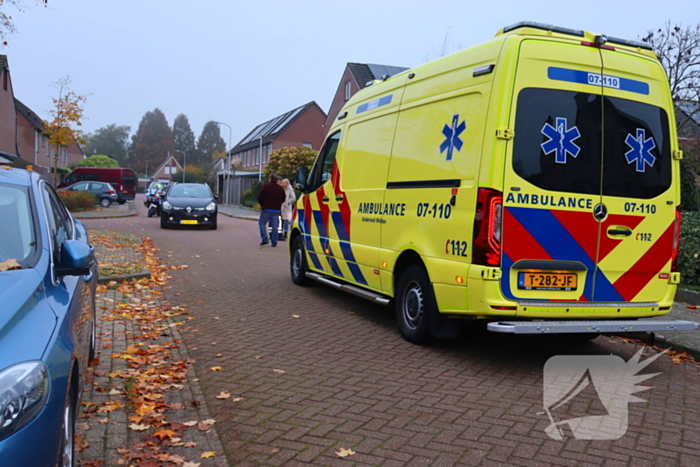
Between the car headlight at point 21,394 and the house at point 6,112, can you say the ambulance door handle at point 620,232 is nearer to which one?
the car headlight at point 21,394

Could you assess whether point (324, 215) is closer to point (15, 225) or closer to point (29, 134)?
point (15, 225)

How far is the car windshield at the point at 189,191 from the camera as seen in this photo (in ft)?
72.1

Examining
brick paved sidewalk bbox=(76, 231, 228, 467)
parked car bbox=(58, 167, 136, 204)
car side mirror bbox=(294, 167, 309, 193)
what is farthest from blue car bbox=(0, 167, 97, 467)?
parked car bbox=(58, 167, 136, 204)

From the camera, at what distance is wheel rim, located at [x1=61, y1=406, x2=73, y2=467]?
2.74m

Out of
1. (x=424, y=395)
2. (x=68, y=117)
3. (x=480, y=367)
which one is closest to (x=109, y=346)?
(x=424, y=395)

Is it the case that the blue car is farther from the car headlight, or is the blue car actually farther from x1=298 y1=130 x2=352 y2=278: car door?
x1=298 y1=130 x2=352 y2=278: car door

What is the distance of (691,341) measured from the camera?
6.56 metres

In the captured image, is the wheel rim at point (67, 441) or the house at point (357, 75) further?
the house at point (357, 75)

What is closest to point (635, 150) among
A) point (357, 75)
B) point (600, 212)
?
point (600, 212)

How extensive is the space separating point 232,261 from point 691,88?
15.5 metres

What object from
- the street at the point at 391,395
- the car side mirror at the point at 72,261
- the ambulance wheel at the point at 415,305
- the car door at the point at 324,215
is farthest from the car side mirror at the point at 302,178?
the car side mirror at the point at 72,261

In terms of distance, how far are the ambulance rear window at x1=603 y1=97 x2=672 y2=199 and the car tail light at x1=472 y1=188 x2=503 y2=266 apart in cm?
102

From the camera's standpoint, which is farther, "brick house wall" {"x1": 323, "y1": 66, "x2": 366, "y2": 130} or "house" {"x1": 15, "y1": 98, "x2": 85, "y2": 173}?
"house" {"x1": 15, "y1": 98, "x2": 85, "y2": 173}

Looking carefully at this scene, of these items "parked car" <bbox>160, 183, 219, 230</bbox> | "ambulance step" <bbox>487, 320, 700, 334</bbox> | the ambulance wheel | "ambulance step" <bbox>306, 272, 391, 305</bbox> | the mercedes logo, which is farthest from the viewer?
"parked car" <bbox>160, 183, 219, 230</bbox>
